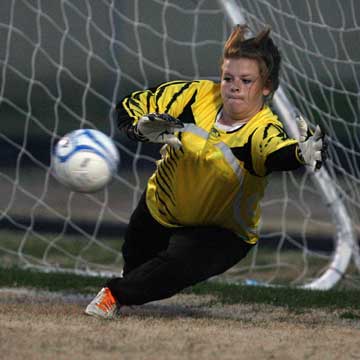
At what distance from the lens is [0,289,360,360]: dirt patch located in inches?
188

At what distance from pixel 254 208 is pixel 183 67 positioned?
7.46m

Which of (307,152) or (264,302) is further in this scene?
(264,302)

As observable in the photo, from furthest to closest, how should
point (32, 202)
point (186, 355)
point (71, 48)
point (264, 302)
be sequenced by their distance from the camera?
point (71, 48), point (32, 202), point (264, 302), point (186, 355)

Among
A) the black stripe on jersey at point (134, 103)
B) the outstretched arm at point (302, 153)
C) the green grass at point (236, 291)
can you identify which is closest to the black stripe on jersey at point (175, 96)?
the black stripe on jersey at point (134, 103)

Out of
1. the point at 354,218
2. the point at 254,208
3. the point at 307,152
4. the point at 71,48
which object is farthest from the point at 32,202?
the point at 307,152

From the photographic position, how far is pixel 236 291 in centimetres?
701

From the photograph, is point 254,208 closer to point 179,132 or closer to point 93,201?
point 179,132

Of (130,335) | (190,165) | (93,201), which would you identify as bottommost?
(93,201)

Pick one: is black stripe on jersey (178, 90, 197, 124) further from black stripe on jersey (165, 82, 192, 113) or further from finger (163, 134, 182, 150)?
finger (163, 134, 182, 150)

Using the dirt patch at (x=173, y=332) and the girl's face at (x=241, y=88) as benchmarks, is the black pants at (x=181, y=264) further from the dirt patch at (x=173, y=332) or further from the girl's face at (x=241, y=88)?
the girl's face at (x=241, y=88)

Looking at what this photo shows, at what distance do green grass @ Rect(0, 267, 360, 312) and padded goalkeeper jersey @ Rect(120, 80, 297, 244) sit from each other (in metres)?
0.93

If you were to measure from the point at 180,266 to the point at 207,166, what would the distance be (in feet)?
1.62

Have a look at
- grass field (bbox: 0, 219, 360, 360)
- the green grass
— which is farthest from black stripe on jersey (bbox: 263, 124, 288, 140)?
the green grass

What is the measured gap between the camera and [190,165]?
5.63 meters
